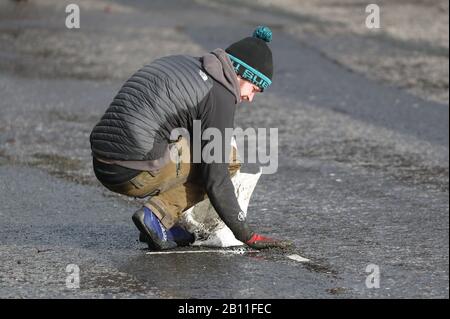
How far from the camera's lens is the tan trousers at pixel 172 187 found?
5.84 metres

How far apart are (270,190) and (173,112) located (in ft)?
8.31

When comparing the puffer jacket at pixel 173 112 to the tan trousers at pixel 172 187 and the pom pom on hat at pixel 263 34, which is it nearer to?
the tan trousers at pixel 172 187

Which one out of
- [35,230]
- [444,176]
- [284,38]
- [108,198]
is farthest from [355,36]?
[35,230]

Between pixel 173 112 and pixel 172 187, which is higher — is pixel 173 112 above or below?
above

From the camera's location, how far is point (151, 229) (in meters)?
5.87

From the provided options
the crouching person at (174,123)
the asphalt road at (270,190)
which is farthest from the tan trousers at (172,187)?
the asphalt road at (270,190)

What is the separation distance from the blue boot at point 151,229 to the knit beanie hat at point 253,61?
940 millimetres

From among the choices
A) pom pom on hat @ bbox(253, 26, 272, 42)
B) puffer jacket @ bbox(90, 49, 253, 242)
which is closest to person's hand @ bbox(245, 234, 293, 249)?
puffer jacket @ bbox(90, 49, 253, 242)

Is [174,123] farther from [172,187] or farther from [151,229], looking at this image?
[151,229]

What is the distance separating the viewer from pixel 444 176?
873 centimetres

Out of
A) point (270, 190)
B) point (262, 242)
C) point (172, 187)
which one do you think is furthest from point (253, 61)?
point (270, 190)

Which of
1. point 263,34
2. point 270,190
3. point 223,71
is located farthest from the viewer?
point 270,190

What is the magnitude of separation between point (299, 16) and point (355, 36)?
257 cm
